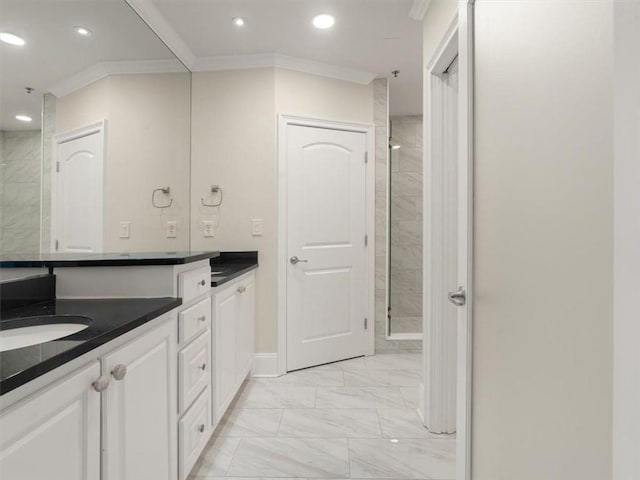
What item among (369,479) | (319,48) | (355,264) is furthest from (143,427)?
(319,48)

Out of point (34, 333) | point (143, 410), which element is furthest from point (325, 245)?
point (34, 333)

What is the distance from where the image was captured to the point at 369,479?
5.59ft

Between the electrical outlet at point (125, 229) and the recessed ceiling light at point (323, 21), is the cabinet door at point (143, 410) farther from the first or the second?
the recessed ceiling light at point (323, 21)

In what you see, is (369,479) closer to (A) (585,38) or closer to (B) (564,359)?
(B) (564,359)

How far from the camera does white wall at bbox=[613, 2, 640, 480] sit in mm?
508

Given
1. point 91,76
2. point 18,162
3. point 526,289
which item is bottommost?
point 526,289

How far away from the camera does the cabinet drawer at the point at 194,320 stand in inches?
60.8

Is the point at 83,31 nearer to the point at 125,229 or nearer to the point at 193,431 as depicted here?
the point at 125,229

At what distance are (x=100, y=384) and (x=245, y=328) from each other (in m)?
1.77

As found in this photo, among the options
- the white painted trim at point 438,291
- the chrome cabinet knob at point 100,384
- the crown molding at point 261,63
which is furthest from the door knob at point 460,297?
the crown molding at point 261,63

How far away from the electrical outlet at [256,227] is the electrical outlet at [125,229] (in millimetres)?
999

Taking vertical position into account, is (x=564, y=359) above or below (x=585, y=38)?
below

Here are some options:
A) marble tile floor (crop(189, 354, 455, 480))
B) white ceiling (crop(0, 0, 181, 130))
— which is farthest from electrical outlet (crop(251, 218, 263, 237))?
white ceiling (crop(0, 0, 181, 130))

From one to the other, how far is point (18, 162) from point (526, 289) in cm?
165
